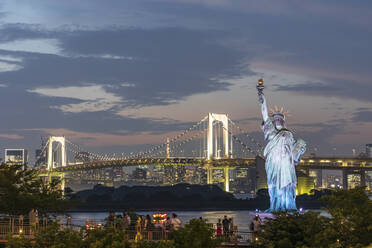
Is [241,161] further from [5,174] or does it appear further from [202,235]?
[202,235]

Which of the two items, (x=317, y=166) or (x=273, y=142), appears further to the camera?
(x=317, y=166)

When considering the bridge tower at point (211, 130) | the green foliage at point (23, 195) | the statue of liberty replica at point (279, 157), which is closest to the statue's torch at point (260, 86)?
the statue of liberty replica at point (279, 157)

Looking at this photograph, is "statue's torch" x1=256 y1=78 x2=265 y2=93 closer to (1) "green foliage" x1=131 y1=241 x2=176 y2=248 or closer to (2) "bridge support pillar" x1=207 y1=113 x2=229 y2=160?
(1) "green foliage" x1=131 y1=241 x2=176 y2=248

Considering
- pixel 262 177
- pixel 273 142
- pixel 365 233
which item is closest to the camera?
pixel 365 233

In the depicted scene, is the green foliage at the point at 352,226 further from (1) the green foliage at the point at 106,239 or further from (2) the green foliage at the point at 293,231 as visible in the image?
(1) the green foliage at the point at 106,239

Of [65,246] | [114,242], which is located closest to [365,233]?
[114,242]

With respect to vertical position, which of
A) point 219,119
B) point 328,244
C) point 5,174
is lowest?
point 328,244
